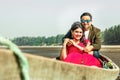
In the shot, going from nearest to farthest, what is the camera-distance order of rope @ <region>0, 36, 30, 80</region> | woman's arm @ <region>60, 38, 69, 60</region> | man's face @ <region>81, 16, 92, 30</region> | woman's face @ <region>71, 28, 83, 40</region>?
rope @ <region>0, 36, 30, 80</region> < woman's face @ <region>71, 28, 83, 40</region> < woman's arm @ <region>60, 38, 69, 60</region> < man's face @ <region>81, 16, 92, 30</region>

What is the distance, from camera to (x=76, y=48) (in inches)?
311

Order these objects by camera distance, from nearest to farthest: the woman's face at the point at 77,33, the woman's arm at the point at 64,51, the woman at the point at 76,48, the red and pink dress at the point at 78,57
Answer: the red and pink dress at the point at 78,57 < the woman at the point at 76,48 < the woman's face at the point at 77,33 < the woman's arm at the point at 64,51

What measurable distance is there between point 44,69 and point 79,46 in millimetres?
3654

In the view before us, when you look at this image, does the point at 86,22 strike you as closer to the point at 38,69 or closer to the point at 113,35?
the point at 38,69

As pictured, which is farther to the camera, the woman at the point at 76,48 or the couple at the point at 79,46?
the woman at the point at 76,48

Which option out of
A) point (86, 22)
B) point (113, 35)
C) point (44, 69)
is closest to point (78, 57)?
point (86, 22)

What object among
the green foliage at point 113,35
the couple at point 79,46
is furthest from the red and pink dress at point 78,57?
the green foliage at point 113,35

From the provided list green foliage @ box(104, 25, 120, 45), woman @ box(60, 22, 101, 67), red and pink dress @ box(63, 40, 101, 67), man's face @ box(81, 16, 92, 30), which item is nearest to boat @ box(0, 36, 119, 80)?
red and pink dress @ box(63, 40, 101, 67)

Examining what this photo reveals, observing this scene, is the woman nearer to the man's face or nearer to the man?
the man

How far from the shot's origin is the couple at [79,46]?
7.19 meters

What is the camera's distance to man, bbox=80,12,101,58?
8.92m

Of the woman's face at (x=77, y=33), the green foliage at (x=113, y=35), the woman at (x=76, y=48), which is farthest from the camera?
the green foliage at (x=113, y=35)

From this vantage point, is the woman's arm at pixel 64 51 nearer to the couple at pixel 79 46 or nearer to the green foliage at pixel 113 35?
the couple at pixel 79 46

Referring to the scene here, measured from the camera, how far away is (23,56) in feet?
12.0
